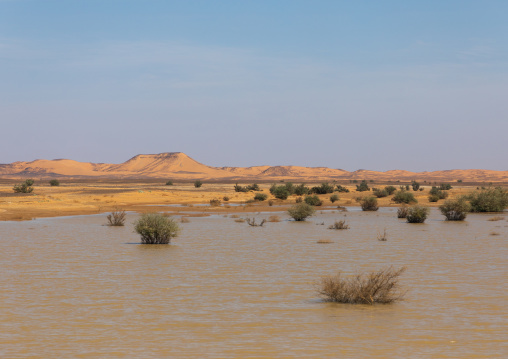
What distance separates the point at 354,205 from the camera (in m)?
57.7

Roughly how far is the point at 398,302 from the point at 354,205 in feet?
150

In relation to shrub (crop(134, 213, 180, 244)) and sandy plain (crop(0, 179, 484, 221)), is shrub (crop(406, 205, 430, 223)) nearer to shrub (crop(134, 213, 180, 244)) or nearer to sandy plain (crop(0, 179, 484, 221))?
sandy plain (crop(0, 179, 484, 221))

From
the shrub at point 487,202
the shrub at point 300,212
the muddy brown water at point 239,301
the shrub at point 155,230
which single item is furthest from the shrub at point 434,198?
the shrub at point 155,230

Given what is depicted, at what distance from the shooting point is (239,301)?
1259 cm

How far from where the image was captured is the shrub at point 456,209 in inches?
1473

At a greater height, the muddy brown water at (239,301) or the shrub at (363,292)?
the shrub at (363,292)

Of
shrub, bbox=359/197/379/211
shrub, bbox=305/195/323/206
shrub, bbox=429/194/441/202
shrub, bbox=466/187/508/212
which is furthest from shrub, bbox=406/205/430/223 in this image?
shrub, bbox=429/194/441/202

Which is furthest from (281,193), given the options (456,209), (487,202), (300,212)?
(456,209)

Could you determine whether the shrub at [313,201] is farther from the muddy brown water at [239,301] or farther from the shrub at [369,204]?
the muddy brown water at [239,301]

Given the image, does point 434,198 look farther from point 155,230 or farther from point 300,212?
point 155,230

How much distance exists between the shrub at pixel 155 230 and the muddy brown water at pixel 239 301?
577mm

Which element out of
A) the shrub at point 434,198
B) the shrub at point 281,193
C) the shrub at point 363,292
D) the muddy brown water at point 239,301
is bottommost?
the muddy brown water at point 239,301

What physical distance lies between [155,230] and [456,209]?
21045 millimetres

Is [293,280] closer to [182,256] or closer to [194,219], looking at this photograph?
[182,256]
